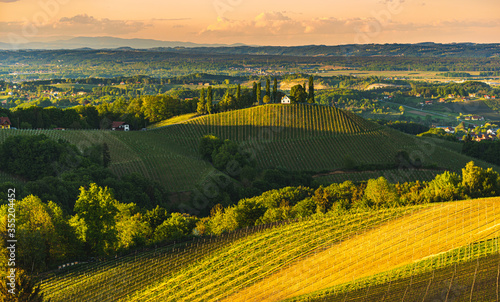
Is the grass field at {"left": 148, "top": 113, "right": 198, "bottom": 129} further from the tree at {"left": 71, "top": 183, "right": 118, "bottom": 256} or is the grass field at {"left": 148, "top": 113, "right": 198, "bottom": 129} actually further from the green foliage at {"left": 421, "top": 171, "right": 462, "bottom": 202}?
the tree at {"left": 71, "top": 183, "right": 118, "bottom": 256}

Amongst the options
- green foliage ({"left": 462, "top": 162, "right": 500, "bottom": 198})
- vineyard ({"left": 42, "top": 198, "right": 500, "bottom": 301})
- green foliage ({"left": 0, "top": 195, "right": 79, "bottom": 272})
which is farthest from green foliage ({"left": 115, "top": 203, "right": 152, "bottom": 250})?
green foliage ({"left": 462, "top": 162, "right": 500, "bottom": 198})

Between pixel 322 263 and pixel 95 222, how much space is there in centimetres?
1986

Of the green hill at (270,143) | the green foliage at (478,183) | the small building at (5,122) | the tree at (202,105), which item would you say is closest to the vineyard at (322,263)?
the green foliage at (478,183)

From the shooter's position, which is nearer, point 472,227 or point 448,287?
point 448,287

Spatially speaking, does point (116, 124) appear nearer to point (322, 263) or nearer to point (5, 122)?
point (5, 122)

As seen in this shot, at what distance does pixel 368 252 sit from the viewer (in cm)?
3094

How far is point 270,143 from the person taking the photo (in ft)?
330

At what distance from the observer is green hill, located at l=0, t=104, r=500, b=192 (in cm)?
7838

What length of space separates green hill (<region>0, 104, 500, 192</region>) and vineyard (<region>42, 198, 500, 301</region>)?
35210mm

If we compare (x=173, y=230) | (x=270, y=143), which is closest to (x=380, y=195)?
(x=173, y=230)

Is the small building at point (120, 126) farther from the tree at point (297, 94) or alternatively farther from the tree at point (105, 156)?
the tree at point (297, 94)

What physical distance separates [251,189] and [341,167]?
25202mm

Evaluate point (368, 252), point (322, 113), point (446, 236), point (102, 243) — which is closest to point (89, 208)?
point (102, 243)

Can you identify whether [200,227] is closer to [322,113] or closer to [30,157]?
[30,157]
